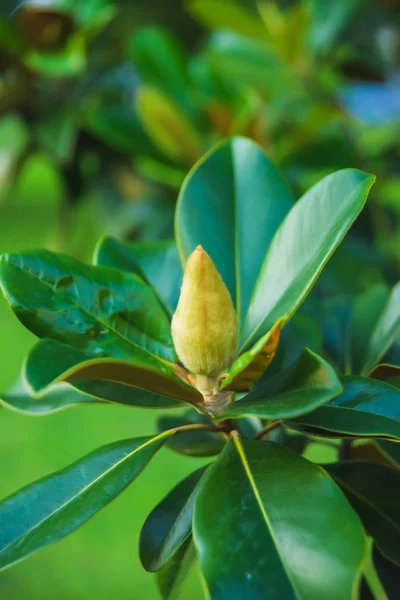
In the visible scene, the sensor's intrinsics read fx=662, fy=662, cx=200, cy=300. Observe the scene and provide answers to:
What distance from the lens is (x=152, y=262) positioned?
61 centimetres

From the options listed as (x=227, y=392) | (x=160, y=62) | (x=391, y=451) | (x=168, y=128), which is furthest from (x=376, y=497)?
(x=160, y=62)

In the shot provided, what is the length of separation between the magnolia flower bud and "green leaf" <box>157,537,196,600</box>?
14cm

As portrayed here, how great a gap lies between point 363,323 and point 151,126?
0.63 m

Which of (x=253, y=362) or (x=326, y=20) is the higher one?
(x=326, y=20)

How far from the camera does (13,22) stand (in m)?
1.35

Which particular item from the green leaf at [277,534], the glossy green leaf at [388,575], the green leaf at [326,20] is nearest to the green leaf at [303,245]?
the green leaf at [277,534]

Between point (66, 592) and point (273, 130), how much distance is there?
3.40 feet

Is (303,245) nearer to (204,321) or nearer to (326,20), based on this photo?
(204,321)

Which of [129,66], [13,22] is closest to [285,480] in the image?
[13,22]

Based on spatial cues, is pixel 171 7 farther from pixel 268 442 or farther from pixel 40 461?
pixel 268 442

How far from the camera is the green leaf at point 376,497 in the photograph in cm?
50

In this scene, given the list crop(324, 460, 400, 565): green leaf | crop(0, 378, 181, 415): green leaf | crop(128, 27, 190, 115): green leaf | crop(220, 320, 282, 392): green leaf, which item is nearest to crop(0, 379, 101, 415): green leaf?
crop(0, 378, 181, 415): green leaf

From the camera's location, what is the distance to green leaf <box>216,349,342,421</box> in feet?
1.25

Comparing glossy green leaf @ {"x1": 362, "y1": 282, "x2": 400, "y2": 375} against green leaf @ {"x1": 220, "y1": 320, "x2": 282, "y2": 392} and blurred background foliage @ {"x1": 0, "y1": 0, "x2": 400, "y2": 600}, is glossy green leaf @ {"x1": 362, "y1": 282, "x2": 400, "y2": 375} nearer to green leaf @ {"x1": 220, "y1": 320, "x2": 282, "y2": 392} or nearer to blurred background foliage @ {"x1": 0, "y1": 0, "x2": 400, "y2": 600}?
green leaf @ {"x1": 220, "y1": 320, "x2": 282, "y2": 392}
